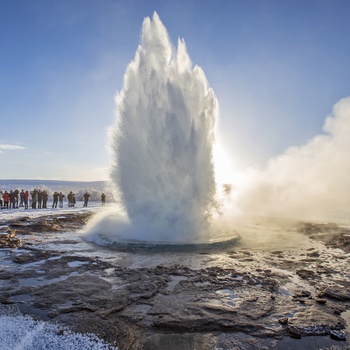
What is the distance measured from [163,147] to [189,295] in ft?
22.0

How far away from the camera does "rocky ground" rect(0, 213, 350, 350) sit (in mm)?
3605

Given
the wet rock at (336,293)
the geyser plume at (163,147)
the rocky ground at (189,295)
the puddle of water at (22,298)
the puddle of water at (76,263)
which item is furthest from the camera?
the geyser plume at (163,147)

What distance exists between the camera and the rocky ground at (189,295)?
3605 mm

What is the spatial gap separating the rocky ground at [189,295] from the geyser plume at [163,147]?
236 cm

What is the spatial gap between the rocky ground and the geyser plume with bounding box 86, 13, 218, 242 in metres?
2.36

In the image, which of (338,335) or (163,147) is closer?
(338,335)

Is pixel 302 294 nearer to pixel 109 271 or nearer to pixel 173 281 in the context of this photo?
pixel 173 281

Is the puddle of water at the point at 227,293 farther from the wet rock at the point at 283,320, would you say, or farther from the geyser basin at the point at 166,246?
the geyser basin at the point at 166,246

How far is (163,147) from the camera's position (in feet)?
35.8

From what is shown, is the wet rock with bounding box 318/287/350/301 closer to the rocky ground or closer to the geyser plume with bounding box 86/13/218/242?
the rocky ground

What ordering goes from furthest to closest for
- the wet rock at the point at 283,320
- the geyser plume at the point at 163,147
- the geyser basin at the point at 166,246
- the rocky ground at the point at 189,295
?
the geyser plume at the point at 163,147 < the geyser basin at the point at 166,246 < the wet rock at the point at 283,320 < the rocky ground at the point at 189,295

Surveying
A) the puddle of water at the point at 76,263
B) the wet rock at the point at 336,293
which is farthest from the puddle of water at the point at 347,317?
the puddle of water at the point at 76,263

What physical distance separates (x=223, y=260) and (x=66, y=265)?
3793mm

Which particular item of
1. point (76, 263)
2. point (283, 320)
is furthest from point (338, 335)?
point (76, 263)
